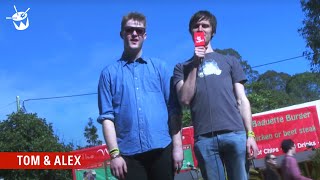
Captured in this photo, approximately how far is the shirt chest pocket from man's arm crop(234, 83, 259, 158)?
591 millimetres

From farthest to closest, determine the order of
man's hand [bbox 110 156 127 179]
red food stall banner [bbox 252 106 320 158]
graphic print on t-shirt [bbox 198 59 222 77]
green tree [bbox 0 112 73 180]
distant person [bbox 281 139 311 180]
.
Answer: green tree [bbox 0 112 73 180]
red food stall banner [bbox 252 106 320 158]
distant person [bbox 281 139 311 180]
graphic print on t-shirt [bbox 198 59 222 77]
man's hand [bbox 110 156 127 179]

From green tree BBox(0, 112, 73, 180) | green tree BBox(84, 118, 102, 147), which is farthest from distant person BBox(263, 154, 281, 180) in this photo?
green tree BBox(84, 118, 102, 147)

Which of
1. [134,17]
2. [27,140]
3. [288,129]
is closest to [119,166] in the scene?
[134,17]

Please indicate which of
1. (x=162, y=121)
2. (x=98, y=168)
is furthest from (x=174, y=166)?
(x=98, y=168)

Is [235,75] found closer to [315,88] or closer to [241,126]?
[241,126]

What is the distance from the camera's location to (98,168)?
18953 millimetres

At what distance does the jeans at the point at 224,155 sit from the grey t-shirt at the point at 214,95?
65 millimetres

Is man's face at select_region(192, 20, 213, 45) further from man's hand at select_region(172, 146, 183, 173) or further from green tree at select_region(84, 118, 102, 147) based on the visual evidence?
green tree at select_region(84, 118, 102, 147)

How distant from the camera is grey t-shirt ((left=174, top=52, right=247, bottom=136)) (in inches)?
143

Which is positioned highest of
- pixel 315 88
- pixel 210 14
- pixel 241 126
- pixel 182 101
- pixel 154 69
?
pixel 315 88

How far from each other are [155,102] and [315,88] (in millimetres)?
50045

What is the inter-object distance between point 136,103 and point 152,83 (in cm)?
22

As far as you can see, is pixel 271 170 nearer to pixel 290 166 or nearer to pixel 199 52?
pixel 290 166

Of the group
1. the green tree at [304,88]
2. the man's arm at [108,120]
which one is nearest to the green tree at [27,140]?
the man's arm at [108,120]
